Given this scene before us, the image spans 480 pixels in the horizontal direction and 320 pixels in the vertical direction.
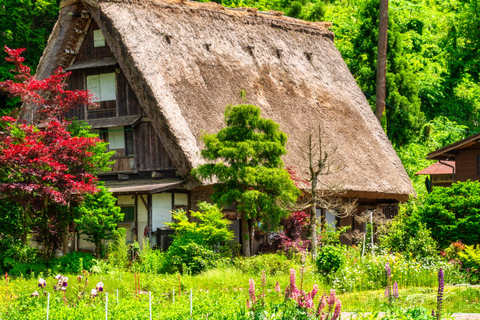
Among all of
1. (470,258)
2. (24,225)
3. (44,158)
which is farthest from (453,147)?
(24,225)

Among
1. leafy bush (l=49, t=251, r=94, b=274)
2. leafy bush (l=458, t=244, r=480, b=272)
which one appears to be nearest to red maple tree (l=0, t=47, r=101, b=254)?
leafy bush (l=49, t=251, r=94, b=274)

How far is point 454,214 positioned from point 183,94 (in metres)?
9.80

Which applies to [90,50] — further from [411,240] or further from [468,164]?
[468,164]

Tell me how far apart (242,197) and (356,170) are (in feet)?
27.8

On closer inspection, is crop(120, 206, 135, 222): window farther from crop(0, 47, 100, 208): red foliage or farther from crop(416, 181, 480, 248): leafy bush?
crop(416, 181, 480, 248): leafy bush

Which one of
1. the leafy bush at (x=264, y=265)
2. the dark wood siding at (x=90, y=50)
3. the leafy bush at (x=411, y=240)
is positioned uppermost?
the dark wood siding at (x=90, y=50)

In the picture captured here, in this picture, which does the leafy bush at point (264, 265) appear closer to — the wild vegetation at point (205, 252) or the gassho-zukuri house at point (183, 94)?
the wild vegetation at point (205, 252)

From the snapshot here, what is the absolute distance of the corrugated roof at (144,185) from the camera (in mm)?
20034

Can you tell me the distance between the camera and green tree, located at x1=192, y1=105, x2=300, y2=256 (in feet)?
60.0

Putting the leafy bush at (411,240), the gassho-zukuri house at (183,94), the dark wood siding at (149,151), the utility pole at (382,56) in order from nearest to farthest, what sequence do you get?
the leafy bush at (411,240)
the gassho-zukuri house at (183,94)
the dark wood siding at (149,151)
the utility pole at (382,56)

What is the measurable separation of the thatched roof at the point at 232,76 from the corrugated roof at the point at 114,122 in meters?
0.97

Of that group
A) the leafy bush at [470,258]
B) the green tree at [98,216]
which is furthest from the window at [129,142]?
the leafy bush at [470,258]

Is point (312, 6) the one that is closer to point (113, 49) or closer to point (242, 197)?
point (113, 49)

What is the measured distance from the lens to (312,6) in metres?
41.7
